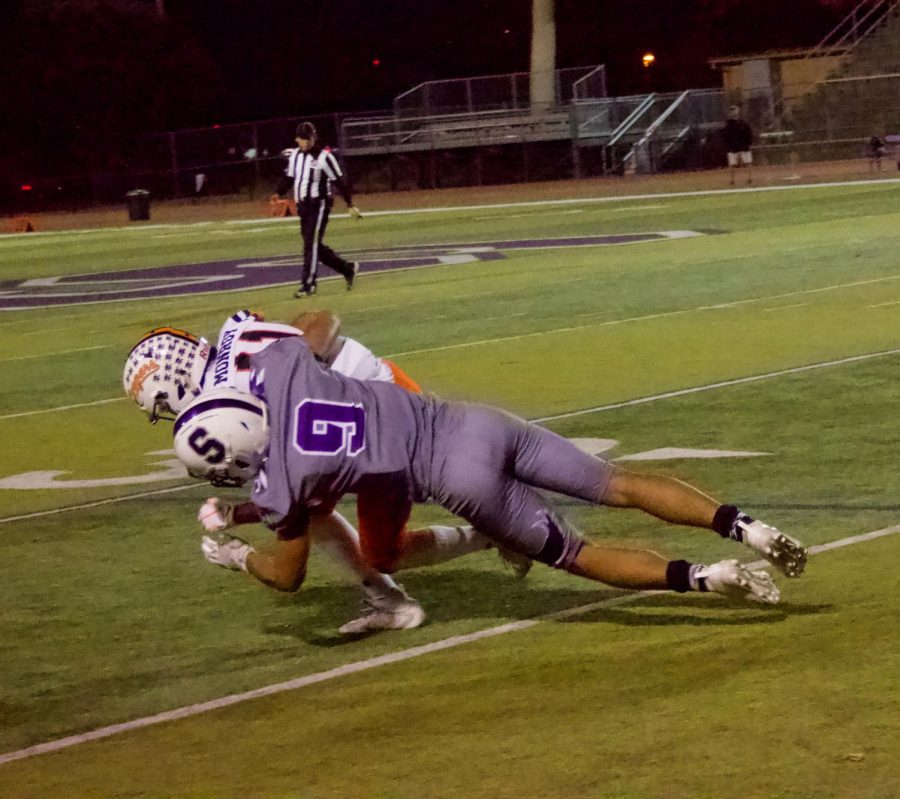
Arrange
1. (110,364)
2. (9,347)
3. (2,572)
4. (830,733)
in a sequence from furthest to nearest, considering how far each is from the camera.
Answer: (9,347) → (110,364) → (2,572) → (830,733)

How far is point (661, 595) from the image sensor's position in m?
6.97

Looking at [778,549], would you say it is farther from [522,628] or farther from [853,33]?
[853,33]

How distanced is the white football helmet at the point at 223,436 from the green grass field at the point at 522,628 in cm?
80

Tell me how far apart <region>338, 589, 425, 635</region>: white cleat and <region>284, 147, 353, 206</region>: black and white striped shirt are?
592 inches

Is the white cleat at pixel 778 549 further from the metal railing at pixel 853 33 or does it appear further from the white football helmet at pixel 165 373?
the metal railing at pixel 853 33

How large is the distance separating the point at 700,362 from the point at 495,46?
55.3 metres

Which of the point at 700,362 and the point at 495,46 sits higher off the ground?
the point at 495,46

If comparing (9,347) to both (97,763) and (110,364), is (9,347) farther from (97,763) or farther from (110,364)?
(97,763)

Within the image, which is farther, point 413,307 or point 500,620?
point 413,307

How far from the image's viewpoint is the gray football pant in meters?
6.19

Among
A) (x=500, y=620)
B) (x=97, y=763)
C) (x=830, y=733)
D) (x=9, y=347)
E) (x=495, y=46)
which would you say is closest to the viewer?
(x=830, y=733)

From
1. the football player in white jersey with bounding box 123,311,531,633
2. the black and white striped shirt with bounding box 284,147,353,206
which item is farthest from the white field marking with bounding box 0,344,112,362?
the football player in white jersey with bounding box 123,311,531,633

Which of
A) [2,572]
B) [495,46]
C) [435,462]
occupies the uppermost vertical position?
[495,46]

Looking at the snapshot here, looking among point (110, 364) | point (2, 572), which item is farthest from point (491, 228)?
point (2, 572)
